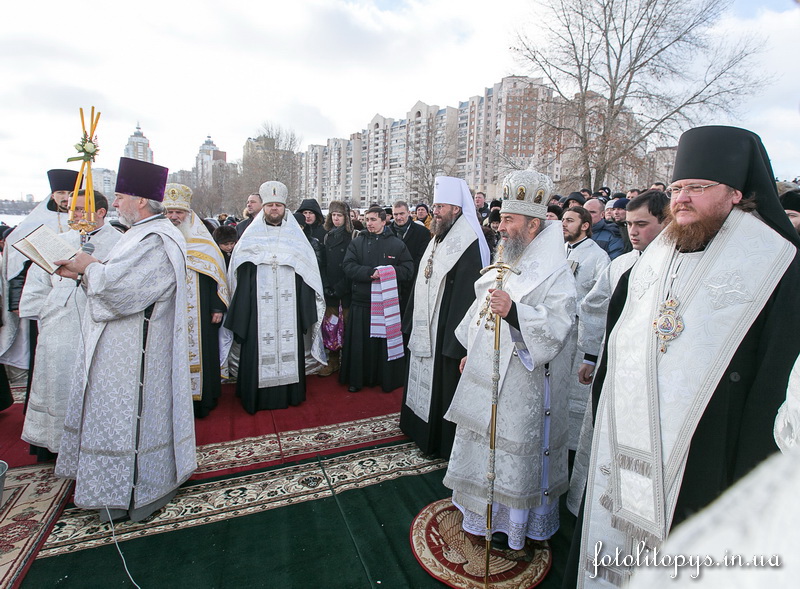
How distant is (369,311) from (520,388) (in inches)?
127

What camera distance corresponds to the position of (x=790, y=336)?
1628 mm

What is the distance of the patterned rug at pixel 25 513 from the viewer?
2.65 m

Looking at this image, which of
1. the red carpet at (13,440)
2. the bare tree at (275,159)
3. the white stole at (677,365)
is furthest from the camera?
the bare tree at (275,159)

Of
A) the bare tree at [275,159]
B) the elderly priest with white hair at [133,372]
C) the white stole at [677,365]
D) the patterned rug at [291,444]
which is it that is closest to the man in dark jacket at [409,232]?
the patterned rug at [291,444]

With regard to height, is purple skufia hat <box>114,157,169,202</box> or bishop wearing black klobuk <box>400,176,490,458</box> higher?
purple skufia hat <box>114,157,169,202</box>

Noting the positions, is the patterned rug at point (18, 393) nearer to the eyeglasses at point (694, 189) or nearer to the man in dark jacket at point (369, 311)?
the man in dark jacket at point (369, 311)

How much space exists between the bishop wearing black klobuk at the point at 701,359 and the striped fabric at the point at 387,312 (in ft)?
11.9

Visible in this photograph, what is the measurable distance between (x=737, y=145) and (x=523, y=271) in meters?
1.24

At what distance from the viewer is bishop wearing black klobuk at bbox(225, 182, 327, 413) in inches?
196

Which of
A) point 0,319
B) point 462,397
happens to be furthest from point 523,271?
point 0,319

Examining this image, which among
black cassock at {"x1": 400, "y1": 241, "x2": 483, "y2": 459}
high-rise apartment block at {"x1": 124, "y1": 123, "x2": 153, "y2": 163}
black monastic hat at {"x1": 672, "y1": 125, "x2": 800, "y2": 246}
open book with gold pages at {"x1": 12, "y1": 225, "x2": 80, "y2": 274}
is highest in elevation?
high-rise apartment block at {"x1": 124, "y1": 123, "x2": 153, "y2": 163}

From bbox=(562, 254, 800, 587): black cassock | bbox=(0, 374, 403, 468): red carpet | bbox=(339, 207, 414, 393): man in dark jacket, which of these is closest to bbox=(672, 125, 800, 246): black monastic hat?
bbox=(562, 254, 800, 587): black cassock

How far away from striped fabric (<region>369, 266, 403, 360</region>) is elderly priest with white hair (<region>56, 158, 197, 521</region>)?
8.54 feet

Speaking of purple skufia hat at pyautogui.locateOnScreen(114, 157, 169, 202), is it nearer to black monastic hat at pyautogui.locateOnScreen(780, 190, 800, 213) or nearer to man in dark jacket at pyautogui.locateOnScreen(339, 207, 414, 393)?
man in dark jacket at pyautogui.locateOnScreen(339, 207, 414, 393)
